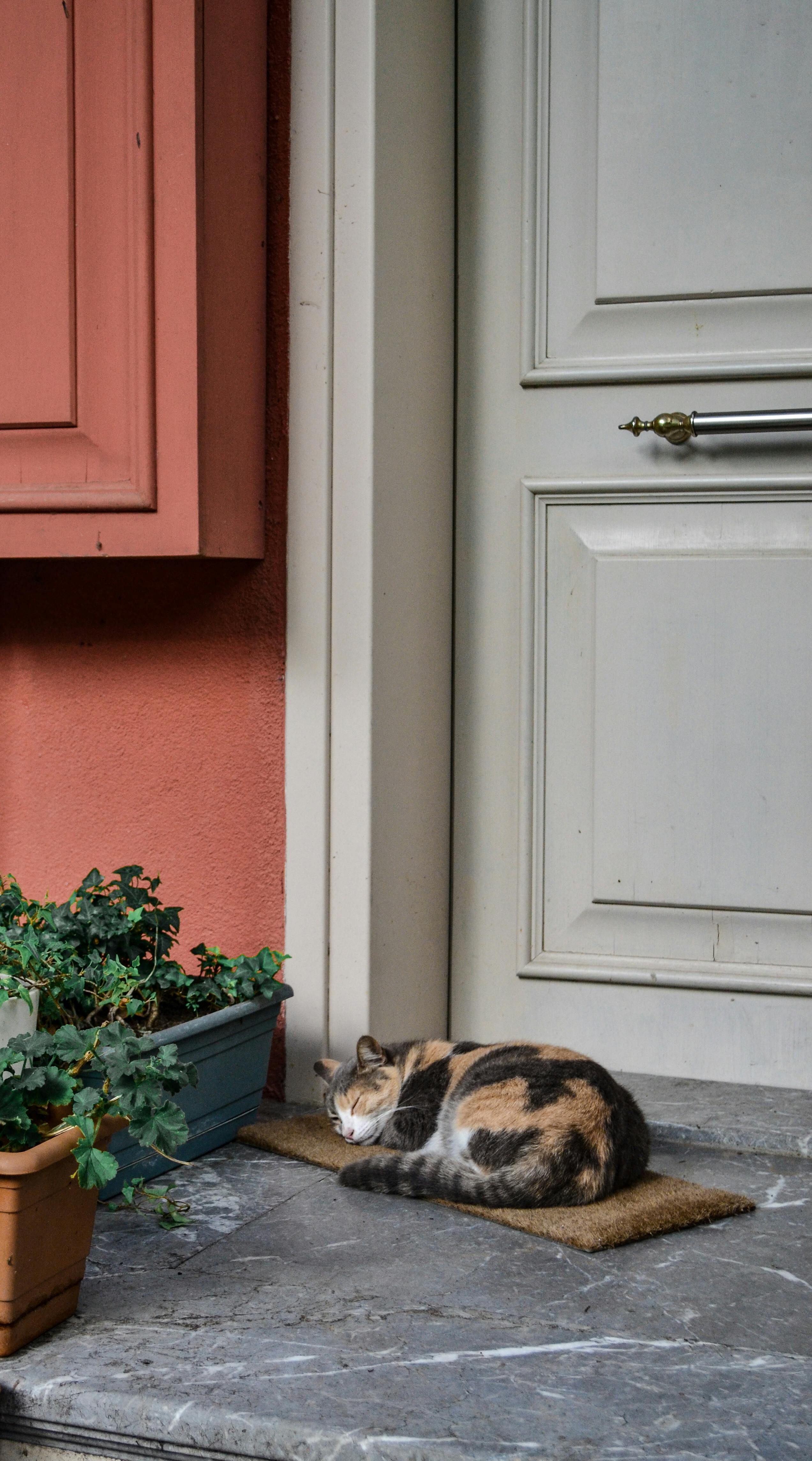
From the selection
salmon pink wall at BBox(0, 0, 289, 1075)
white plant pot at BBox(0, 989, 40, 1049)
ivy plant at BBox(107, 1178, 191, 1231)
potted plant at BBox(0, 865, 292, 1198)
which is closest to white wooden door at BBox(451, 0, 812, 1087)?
salmon pink wall at BBox(0, 0, 289, 1075)

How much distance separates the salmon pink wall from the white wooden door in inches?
13.5

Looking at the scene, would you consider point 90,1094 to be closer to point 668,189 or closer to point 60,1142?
point 60,1142

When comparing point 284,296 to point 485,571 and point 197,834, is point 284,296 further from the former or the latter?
point 197,834

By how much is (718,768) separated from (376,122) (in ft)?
3.54

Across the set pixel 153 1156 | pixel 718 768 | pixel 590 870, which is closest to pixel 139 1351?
pixel 153 1156

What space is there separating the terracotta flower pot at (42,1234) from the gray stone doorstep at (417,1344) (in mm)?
32

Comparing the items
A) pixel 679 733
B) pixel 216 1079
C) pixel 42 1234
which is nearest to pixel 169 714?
pixel 216 1079

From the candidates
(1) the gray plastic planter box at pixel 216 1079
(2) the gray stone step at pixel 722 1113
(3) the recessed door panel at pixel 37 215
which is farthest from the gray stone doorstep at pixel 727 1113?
(3) the recessed door panel at pixel 37 215

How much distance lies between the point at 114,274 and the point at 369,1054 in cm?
108

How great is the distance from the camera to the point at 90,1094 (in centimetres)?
118

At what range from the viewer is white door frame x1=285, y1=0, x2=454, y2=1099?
5.94ft

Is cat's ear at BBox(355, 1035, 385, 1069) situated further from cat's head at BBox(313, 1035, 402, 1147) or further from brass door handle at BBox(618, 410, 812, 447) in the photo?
brass door handle at BBox(618, 410, 812, 447)

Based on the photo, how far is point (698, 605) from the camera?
193cm

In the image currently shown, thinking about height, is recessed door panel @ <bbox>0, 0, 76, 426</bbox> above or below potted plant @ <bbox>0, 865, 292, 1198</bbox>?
above
